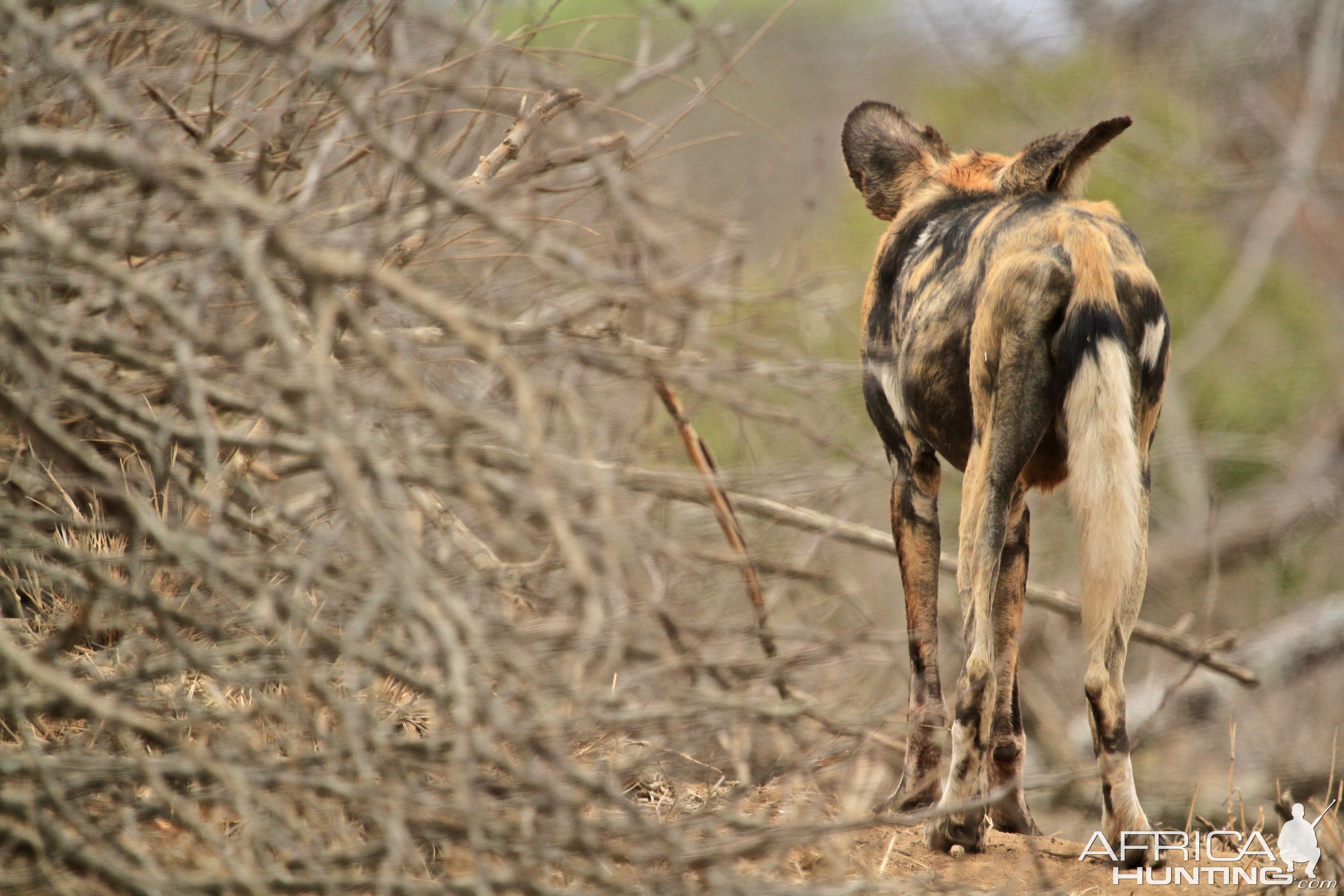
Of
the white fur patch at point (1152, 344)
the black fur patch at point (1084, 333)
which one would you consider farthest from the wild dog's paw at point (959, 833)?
the white fur patch at point (1152, 344)

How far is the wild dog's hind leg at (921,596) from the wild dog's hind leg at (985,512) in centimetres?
44

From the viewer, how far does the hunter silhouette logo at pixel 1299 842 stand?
365cm

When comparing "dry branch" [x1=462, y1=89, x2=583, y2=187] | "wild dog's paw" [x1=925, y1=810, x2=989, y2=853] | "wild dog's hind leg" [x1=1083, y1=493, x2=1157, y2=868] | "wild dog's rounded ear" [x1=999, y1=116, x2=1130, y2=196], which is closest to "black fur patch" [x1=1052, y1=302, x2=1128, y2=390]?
"wild dog's hind leg" [x1=1083, y1=493, x2=1157, y2=868]

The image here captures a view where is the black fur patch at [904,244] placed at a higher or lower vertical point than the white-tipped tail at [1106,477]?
higher

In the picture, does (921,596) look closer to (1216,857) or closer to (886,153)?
(1216,857)

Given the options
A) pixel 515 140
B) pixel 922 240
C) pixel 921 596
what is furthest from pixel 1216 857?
pixel 515 140

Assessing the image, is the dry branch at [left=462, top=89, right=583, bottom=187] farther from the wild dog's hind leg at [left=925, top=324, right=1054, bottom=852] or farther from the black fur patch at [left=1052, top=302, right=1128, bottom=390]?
the black fur patch at [left=1052, top=302, right=1128, bottom=390]

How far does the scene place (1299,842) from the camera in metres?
3.70

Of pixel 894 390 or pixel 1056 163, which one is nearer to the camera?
pixel 1056 163

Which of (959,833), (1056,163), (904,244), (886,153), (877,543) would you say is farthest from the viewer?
(877,543)

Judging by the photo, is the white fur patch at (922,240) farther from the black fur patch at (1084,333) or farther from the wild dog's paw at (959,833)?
the wild dog's paw at (959,833)

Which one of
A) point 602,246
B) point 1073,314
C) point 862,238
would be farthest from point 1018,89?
point 1073,314

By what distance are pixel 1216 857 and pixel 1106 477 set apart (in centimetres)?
145

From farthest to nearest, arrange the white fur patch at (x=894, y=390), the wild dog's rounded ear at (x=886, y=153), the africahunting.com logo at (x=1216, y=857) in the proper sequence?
the wild dog's rounded ear at (x=886, y=153) → the white fur patch at (x=894, y=390) → the africahunting.com logo at (x=1216, y=857)
